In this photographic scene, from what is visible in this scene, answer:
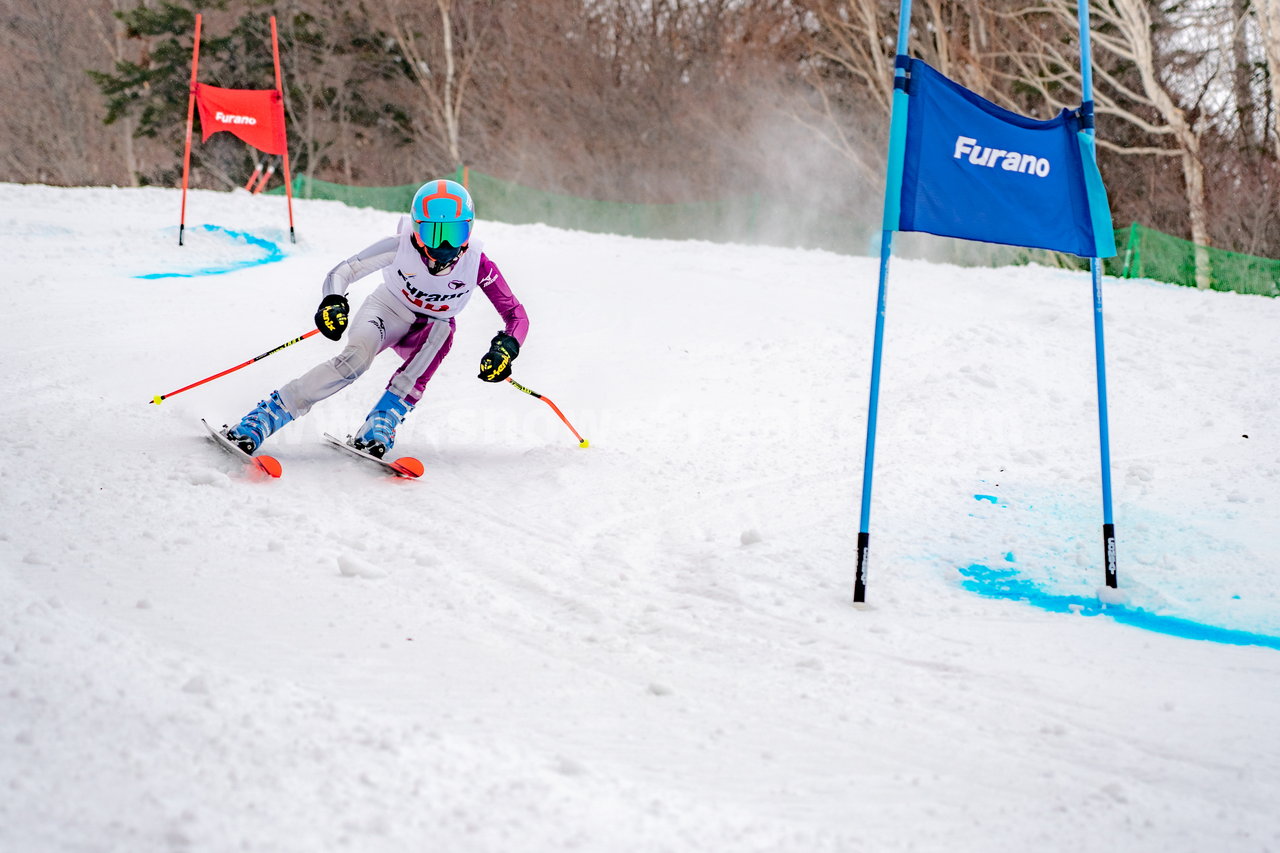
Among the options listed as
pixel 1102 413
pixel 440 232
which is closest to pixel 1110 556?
pixel 1102 413

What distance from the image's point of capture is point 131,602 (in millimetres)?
3363

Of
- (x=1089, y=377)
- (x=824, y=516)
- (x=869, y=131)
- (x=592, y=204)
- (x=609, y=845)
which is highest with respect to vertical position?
(x=869, y=131)

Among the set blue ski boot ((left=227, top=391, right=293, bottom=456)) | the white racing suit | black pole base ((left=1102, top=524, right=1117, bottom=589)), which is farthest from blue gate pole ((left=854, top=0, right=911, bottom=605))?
blue ski boot ((left=227, top=391, right=293, bottom=456))

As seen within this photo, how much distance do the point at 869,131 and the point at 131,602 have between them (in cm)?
2403

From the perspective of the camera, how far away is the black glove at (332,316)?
17.7 ft

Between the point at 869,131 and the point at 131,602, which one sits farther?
the point at 869,131

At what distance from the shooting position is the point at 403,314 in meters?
5.89

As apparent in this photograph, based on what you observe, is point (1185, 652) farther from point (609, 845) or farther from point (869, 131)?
point (869, 131)

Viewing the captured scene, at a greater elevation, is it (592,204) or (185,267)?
(592,204)

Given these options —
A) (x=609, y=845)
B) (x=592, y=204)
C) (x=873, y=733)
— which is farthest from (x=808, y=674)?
(x=592, y=204)

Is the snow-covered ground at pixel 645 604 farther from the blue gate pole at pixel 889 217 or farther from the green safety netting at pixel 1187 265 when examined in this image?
the green safety netting at pixel 1187 265

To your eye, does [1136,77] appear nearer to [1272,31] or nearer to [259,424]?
[1272,31]

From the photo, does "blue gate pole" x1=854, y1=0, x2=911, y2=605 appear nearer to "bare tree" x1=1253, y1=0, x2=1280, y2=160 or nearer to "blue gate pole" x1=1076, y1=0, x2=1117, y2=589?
"blue gate pole" x1=1076, y1=0, x2=1117, y2=589

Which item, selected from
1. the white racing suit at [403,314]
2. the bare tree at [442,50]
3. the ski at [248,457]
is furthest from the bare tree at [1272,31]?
the bare tree at [442,50]
